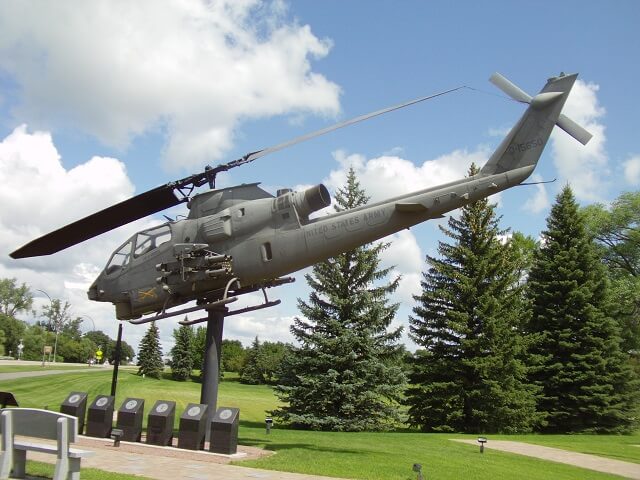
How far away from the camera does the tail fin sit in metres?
11.7

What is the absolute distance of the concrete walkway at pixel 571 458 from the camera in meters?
13.9

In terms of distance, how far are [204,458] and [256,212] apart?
17.1 feet

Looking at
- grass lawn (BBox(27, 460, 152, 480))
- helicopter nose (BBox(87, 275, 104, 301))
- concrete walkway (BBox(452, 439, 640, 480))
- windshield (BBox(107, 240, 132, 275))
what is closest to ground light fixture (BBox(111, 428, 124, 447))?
grass lawn (BBox(27, 460, 152, 480))

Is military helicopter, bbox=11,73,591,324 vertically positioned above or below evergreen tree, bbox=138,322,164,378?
above

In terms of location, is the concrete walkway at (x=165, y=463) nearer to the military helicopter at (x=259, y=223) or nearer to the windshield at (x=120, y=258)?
the military helicopter at (x=259, y=223)

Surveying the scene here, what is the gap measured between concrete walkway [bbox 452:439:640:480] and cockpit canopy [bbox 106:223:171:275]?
11877mm

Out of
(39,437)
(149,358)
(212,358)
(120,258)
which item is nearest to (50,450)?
(39,437)

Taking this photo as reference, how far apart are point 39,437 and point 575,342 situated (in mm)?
27238

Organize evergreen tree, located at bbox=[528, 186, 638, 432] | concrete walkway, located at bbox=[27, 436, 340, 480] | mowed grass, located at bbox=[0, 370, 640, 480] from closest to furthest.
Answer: concrete walkway, located at bbox=[27, 436, 340, 480], mowed grass, located at bbox=[0, 370, 640, 480], evergreen tree, located at bbox=[528, 186, 638, 432]

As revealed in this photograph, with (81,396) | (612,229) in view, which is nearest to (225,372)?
(612,229)

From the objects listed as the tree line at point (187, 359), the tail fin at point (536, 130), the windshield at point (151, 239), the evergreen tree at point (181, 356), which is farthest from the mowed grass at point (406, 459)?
the evergreen tree at point (181, 356)

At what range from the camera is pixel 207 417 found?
11.9 m

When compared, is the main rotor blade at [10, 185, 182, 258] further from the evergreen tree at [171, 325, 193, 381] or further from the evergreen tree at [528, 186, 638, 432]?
the evergreen tree at [171, 325, 193, 381]

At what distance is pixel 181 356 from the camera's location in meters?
67.0
